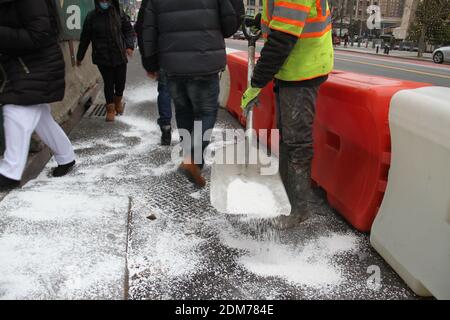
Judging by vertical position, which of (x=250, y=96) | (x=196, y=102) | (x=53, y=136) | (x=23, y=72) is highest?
(x=23, y=72)

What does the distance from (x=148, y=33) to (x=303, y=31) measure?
1355 mm

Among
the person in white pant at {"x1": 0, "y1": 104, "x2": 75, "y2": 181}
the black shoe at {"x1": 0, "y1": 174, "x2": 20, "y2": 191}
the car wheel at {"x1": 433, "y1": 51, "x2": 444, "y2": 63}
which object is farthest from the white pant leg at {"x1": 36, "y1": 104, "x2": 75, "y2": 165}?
the car wheel at {"x1": 433, "y1": 51, "x2": 444, "y2": 63}

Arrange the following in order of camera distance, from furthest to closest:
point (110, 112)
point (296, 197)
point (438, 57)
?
point (438, 57) < point (110, 112) < point (296, 197)

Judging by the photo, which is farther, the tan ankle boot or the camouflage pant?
the tan ankle boot

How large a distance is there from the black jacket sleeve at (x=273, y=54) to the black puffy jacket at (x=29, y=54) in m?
1.59

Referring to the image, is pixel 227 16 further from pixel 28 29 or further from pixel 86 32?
pixel 86 32

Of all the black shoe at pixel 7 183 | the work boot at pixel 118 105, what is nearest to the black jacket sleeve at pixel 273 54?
the black shoe at pixel 7 183

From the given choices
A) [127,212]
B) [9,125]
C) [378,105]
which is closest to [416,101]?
[378,105]

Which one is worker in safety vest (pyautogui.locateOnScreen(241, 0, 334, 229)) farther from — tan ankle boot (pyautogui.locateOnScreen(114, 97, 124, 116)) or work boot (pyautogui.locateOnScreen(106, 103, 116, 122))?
tan ankle boot (pyautogui.locateOnScreen(114, 97, 124, 116))

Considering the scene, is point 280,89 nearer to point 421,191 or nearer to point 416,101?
point 416,101

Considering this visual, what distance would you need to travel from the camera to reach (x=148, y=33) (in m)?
3.14

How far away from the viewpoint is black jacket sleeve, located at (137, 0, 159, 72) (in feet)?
10.2

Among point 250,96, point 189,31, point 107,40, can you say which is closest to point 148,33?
point 189,31
